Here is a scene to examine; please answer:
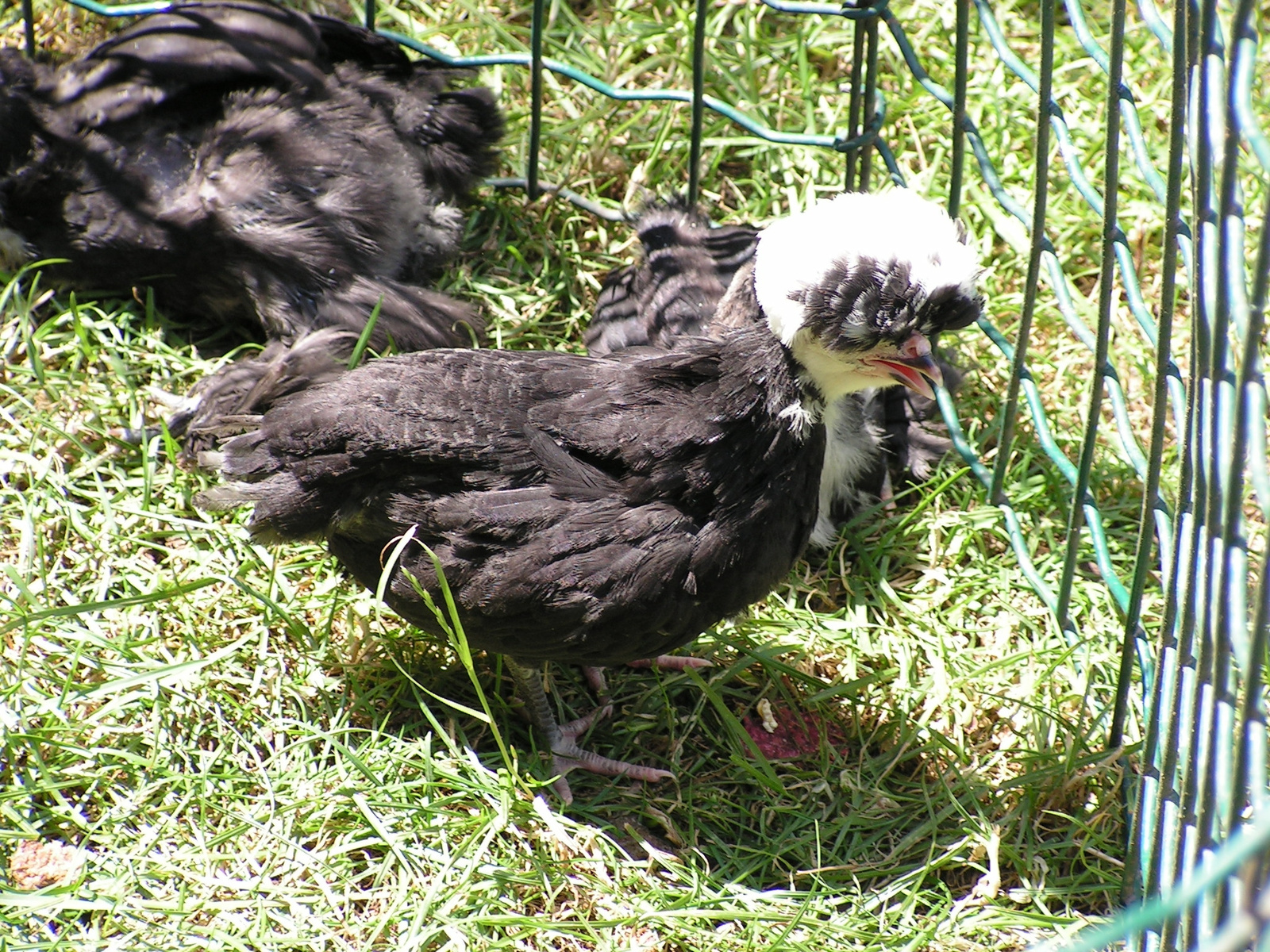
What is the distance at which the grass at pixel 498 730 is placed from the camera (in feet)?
8.32

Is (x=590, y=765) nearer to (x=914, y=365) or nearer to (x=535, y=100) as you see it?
(x=914, y=365)

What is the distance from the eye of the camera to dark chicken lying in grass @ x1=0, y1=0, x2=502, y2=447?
3.51 metres

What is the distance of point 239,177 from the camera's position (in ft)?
11.6

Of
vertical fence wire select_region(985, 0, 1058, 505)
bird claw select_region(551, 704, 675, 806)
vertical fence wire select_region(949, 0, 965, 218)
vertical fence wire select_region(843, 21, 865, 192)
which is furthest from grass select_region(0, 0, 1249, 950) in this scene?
vertical fence wire select_region(843, 21, 865, 192)

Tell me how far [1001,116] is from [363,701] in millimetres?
2807

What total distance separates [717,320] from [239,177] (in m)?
1.50

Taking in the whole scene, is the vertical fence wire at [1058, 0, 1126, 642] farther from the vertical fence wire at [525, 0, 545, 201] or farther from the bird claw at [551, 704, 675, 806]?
the vertical fence wire at [525, 0, 545, 201]

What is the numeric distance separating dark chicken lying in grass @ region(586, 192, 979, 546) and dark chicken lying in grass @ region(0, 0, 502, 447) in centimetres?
51

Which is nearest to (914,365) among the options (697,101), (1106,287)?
(1106,287)

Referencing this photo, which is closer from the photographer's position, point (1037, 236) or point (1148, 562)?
point (1148, 562)

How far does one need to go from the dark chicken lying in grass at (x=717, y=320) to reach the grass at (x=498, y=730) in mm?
106

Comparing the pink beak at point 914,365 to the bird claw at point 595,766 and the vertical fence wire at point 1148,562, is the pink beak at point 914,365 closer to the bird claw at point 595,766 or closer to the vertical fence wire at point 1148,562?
the vertical fence wire at point 1148,562

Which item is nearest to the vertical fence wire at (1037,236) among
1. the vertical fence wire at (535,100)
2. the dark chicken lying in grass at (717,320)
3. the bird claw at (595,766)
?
the dark chicken lying in grass at (717,320)

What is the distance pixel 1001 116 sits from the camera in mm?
4156
